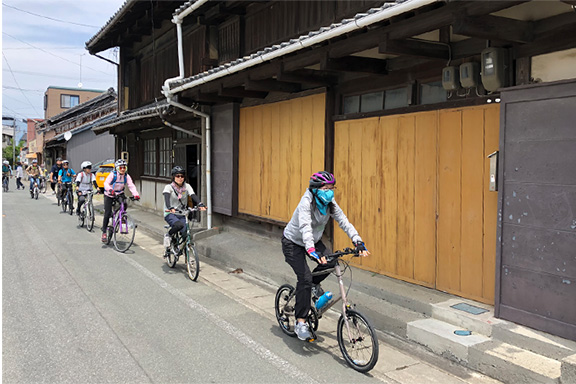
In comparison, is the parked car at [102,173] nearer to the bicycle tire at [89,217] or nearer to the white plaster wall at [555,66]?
the bicycle tire at [89,217]

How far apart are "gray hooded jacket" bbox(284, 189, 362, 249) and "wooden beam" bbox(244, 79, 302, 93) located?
162 inches

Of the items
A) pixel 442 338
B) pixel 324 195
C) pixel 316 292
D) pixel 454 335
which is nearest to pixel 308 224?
pixel 324 195

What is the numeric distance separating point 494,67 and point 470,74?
359mm

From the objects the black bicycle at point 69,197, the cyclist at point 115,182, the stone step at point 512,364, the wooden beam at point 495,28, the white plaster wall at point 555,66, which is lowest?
the stone step at point 512,364

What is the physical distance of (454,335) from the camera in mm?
5035

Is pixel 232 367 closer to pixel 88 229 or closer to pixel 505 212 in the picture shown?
pixel 505 212

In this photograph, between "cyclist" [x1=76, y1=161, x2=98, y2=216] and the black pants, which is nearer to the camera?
the black pants

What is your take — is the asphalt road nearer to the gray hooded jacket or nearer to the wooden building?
the gray hooded jacket

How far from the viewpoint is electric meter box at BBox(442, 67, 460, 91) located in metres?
6.01

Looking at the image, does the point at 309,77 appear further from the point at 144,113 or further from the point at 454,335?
the point at 144,113

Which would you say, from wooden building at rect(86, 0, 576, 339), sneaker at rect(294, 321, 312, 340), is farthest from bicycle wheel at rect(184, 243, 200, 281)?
sneaker at rect(294, 321, 312, 340)

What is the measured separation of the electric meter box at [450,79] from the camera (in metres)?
6.01

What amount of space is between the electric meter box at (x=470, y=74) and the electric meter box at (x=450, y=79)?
193mm

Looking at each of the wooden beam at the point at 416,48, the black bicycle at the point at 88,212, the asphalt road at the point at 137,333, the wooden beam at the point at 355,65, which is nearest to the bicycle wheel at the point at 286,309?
the asphalt road at the point at 137,333
